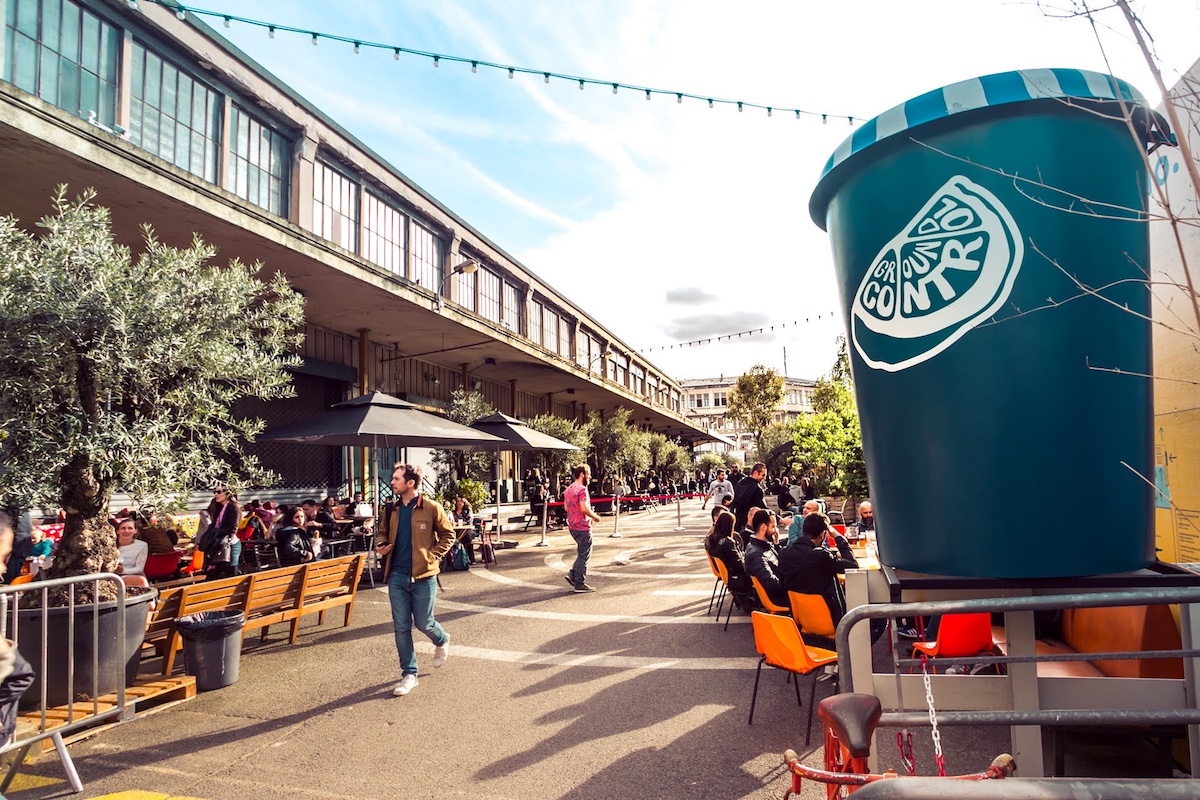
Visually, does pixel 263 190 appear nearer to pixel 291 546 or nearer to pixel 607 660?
pixel 291 546

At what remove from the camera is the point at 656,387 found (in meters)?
62.9

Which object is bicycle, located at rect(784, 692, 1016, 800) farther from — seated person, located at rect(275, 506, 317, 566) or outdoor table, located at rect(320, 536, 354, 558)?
outdoor table, located at rect(320, 536, 354, 558)

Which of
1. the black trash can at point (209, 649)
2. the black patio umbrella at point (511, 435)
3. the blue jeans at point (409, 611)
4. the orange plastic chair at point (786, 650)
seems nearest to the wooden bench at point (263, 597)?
the black trash can at point (209, 649)

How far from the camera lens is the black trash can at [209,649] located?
5566mm

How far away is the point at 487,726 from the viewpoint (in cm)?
475

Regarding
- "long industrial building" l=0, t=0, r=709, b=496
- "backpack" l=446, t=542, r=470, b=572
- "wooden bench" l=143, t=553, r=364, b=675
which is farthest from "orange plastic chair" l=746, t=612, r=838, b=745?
"long industrial building" l=0, t=0, r=709, b=496

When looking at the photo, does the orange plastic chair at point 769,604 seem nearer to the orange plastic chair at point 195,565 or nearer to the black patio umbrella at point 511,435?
the orange plastic chair at point 195,565

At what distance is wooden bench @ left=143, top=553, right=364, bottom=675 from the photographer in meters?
5.62

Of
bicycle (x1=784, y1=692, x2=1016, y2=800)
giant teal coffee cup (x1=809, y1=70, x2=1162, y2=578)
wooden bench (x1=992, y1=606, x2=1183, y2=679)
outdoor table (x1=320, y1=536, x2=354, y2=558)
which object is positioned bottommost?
outdoor table (x1=320, y1=536, x2=354, y2=558)

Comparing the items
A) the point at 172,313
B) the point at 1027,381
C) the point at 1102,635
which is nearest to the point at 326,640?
the point at 172,313

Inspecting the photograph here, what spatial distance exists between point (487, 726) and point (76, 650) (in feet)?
9.08

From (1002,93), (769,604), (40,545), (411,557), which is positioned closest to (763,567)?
(769,604)

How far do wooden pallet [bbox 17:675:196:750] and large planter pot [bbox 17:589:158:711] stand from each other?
86 mm

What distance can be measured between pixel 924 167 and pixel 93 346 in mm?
5521
